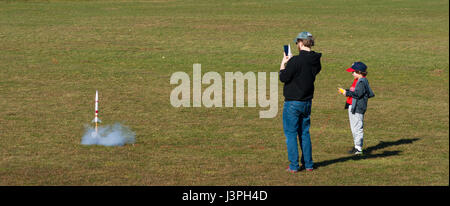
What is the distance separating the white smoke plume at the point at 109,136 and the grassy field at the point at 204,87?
0.31m

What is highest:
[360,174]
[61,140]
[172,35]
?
[172,35]

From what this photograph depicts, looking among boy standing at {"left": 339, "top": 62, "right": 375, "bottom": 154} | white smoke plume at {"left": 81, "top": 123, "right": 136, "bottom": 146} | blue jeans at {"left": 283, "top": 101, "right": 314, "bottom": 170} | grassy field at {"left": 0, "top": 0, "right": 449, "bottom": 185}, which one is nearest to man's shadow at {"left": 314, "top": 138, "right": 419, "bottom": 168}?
grassy field at {"left": 0, "top": 0, "right": 449, "bottom": 185}

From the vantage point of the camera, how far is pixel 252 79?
25688 millimetres

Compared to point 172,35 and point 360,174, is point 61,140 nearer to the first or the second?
point 360,174

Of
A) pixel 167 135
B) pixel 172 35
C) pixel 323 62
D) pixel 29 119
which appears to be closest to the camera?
pixel 167 135

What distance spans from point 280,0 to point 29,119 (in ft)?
126

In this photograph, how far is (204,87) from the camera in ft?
78.5

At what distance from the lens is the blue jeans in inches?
449

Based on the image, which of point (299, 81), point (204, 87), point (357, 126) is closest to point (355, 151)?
point (357, 126)

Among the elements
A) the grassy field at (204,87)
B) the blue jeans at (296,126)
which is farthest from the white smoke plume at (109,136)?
the blue jeans at (296,126)

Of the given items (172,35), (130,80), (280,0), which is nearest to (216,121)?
(130,80)

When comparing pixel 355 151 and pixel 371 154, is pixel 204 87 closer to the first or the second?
pixel 355 151

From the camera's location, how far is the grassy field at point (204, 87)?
12555 mm

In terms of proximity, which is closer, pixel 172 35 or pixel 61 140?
pixel 61 140
